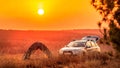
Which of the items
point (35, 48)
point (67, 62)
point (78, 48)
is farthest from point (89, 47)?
point (67, 62)

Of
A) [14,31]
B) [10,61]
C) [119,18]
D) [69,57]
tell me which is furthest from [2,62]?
[14,31]

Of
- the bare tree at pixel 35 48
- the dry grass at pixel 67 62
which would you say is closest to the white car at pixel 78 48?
the bare tree at pixel 35 48

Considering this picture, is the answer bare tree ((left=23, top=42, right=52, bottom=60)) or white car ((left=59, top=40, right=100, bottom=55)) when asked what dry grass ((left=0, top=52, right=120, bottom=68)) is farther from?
white car ((left=59, top=40, right=100, bottom=55))

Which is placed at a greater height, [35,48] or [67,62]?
[35,48]

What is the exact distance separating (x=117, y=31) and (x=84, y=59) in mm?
6811

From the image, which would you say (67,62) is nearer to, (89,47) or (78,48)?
(78,48)

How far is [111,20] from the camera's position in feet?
74.2

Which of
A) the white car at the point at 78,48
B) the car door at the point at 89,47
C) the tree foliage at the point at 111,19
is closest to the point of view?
the tree foliage at the point at 111,19

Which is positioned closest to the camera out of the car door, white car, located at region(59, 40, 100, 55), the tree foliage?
the tree foliage

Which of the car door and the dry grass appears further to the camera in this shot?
the car door

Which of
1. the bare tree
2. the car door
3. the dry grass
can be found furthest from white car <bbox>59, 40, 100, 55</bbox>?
the dry grass

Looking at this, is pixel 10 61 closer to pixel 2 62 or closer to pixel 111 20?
pixel 2 62

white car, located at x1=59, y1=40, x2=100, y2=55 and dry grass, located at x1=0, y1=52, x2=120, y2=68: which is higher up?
white car, located at x1=59, y1=40, x2=100, y2=55

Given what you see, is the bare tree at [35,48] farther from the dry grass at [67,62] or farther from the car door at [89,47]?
the car door at [89,47]
